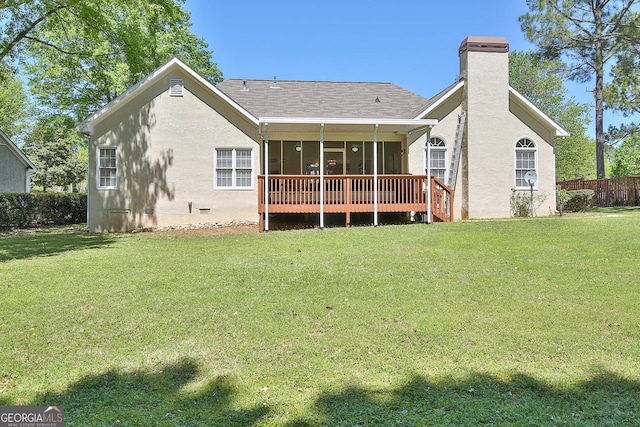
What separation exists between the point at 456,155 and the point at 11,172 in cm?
2661

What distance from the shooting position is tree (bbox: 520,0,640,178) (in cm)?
2139

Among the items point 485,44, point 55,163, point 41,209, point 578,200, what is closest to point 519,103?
point 485,44

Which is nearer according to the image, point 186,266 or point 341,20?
point 186,266

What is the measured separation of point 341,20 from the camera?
20.3 metres

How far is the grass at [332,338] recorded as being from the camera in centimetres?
305

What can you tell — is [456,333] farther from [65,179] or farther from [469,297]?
[65,179]

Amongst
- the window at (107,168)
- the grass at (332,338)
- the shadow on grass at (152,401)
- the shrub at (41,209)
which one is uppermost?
the window at (107,168)

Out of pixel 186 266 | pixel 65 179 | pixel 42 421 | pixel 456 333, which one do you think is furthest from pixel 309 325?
pixel 65 179

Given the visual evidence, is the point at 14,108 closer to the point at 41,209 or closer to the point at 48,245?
the point at 41,209

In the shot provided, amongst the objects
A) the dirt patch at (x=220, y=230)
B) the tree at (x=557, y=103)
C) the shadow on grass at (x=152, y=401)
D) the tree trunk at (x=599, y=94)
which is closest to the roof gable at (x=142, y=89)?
the dirt patch at (x=220, y=230)

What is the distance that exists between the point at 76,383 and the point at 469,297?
4545mm

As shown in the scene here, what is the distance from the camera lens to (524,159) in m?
15.6

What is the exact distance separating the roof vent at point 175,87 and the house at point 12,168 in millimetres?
16811

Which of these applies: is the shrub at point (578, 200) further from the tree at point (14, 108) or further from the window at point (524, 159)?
the tree at point (14, 108)
